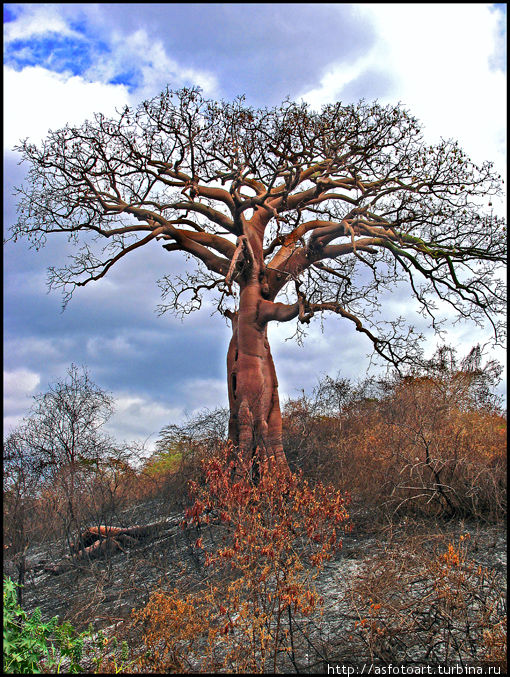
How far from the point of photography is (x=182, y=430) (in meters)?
14.6

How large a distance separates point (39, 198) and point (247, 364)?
21.3 feet

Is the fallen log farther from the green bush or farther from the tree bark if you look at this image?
the green bush

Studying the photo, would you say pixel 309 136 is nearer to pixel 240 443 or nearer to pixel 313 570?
pixel 240 443

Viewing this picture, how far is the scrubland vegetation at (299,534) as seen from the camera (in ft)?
16.6

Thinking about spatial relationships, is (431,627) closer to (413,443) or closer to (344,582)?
(344,582)

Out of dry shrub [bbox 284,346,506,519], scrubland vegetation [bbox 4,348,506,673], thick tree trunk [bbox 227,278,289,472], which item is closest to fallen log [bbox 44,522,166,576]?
scrubland vegetation [bbox 4,348,506,673]

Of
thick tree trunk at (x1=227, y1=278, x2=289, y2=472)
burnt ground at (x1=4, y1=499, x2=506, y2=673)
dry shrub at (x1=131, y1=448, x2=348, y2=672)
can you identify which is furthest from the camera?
thick tree trunk at (x1=227, y1=278, x2=289, y2=472)

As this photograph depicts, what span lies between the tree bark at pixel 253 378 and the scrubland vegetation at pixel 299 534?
1.06 m

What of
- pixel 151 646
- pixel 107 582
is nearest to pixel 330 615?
pixel 151 646

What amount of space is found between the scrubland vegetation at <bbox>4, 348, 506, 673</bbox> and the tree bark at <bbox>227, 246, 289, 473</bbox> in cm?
106

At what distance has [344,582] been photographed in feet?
23.8

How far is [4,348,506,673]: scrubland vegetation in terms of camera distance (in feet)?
16.6

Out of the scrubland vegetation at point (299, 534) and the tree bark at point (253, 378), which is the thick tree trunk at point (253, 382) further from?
the scrubland vegetation at point (299, 534)

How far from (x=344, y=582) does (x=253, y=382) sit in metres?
Answer: 6.41
